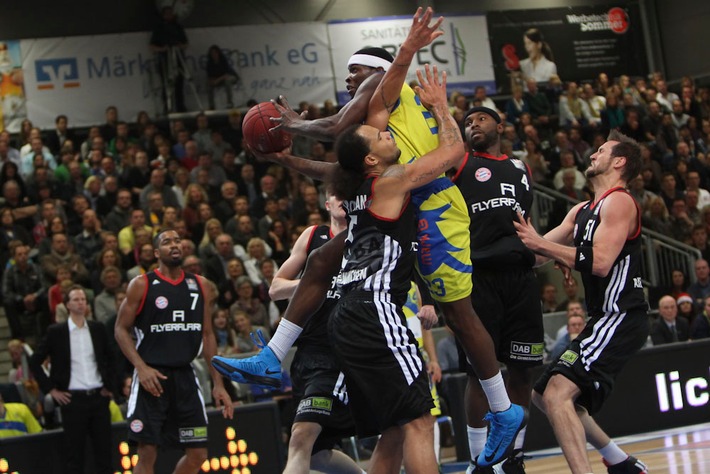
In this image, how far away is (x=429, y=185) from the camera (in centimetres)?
581

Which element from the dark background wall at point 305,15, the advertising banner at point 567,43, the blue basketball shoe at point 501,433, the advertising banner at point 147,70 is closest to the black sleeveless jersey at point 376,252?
the blue basketball shoe at point 501,433

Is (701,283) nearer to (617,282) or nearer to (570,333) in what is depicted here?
(570,333)

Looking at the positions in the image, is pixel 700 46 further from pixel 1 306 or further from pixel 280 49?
pixel 1 306

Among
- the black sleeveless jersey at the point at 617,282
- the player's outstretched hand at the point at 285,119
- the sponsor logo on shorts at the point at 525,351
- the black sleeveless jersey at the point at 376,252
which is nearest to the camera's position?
the black sleeveless jersey at the point at 376,252

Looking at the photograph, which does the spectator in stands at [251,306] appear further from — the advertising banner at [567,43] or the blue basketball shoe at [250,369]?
the advertising banner at [567,43]

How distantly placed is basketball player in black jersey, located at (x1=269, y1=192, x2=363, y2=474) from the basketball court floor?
2.48 m

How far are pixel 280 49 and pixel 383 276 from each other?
14.2 metres

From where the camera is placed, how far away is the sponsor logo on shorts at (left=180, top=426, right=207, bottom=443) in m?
8.52

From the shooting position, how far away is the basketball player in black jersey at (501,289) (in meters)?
6.66

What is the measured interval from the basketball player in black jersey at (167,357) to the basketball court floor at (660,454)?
7.86ft

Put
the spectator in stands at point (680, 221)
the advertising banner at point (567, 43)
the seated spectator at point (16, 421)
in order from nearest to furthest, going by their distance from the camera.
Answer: the seated spectator at point (16, 421)
the spectator in stands at point (680, 221)
the advertising banner at point (567, 43)

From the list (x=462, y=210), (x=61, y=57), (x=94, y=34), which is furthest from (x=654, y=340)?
(x=94, y=34)

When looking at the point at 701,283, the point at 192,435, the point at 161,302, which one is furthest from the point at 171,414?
the point at 701,283

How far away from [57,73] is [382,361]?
538 inches
